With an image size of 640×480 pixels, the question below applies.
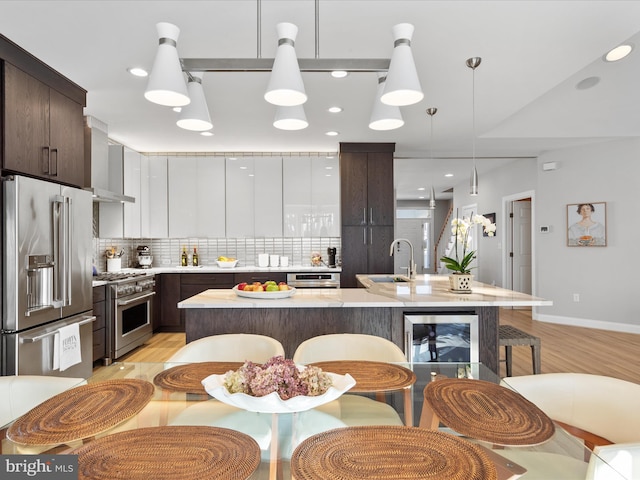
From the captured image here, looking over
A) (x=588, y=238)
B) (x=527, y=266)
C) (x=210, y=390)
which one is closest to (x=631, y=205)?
(x=588, y=238)

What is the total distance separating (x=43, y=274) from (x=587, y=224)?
6216 millimetres

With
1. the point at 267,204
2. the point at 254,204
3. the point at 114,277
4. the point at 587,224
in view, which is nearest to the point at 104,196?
the point at 114,277

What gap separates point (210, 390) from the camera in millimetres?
1118

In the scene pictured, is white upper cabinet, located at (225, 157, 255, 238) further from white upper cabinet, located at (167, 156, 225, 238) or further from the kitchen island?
the kitchen island

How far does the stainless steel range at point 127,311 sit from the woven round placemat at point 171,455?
10.7ft

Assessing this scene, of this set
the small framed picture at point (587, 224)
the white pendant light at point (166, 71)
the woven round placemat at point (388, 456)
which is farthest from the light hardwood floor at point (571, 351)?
the white pendant light at point (166, 71)

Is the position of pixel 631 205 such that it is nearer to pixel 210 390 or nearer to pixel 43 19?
pixel 210 390

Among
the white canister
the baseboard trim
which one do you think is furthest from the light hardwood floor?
the white canister

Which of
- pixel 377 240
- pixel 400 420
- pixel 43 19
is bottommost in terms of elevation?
pixel 400 420

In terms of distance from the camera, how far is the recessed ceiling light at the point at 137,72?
287 centimetres

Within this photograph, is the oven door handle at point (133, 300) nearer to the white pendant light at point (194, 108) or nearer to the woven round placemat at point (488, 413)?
the white pendant light at point (194, 108)

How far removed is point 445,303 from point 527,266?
5207mm

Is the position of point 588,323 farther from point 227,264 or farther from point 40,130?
point 40,130

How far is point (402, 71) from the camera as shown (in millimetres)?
1288
